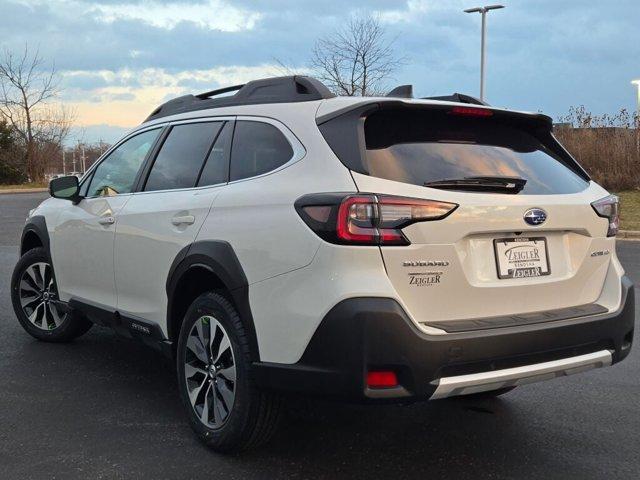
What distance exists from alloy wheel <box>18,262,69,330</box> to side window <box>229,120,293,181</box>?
8.39ft

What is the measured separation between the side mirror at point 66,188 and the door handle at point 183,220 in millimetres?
1581

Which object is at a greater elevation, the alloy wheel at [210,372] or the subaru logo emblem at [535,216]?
the subaru logo emblem at [535,216]

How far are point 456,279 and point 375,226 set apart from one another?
43cm

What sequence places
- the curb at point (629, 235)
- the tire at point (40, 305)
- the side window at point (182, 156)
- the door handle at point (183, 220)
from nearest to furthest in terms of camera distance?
1. the door handle at point (183, 220)
2. the side window at point (182, 156)
3. the tire at point (40, 305)
4. the curb at point (629, 235)

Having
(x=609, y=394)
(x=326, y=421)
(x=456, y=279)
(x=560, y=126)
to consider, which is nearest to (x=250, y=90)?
(x=456, y=279)

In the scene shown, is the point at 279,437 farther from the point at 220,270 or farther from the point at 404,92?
the point at 404,92

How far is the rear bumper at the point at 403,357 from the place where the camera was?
8.68ft

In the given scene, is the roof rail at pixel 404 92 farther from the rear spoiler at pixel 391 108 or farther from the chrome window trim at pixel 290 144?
the chrome window trim at pixel 290 144

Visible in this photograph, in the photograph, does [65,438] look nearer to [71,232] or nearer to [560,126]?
[71,232]

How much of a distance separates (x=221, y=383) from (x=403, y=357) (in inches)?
41.5

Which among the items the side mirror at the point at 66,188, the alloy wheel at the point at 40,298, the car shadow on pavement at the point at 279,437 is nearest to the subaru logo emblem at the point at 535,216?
the car shadow on pavement at the point at 279,437

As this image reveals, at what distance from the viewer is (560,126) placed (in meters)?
25.2

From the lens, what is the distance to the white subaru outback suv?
270 centimetres

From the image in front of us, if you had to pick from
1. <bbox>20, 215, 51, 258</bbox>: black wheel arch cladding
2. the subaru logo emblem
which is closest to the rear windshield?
the subaru logo emblem
